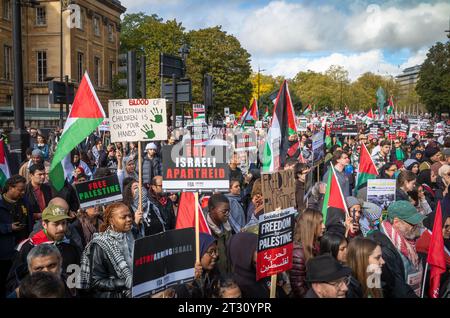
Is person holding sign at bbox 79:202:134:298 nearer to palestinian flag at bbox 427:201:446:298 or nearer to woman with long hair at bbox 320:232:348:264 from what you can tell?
woman with long hair at bbox 320:232:348:264

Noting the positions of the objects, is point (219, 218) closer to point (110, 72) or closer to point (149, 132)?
point (149, 132)

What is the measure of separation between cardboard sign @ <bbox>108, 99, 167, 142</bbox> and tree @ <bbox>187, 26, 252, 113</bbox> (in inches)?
1875

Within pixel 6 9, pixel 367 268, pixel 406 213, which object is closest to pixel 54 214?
pixel 367 268

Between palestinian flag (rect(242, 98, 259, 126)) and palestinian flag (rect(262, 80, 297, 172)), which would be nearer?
palestinian flag (rect(262, 80, 297, 172))

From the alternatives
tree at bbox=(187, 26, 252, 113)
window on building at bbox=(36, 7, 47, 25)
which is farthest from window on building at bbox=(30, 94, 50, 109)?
tree at bbox=(187, 26, 252, 113)

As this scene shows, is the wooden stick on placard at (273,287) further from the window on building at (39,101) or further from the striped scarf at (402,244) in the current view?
the window on building at (39,101)

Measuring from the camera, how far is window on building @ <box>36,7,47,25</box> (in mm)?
53156

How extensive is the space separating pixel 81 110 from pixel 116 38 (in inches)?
2372

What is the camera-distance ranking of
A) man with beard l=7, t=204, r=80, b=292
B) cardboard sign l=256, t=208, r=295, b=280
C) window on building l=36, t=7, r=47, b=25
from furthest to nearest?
1. window on building l=36, t=7, r=47, b=25
2. man with beard l=7, t=204, r=80, b=292
3. cardboard sign l=256, t=208, r=295, b=280

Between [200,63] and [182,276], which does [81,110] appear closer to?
[182,276]

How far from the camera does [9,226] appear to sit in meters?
5.59

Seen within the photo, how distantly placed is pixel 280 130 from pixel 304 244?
258cm

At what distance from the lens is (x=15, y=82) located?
889cm

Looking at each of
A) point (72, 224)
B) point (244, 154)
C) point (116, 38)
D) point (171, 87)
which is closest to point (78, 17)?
point (116, 38)
